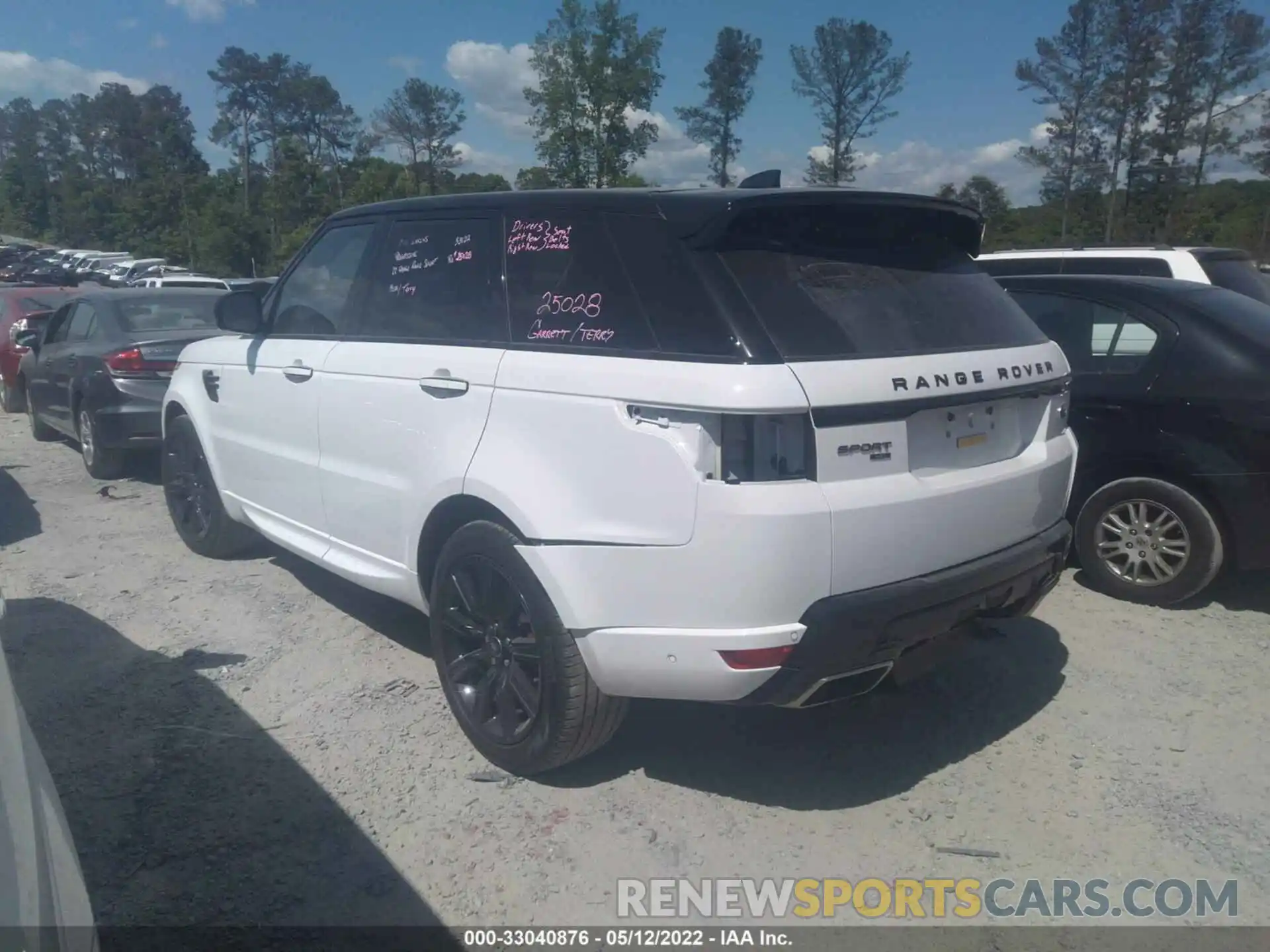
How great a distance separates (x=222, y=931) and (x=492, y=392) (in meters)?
1.76

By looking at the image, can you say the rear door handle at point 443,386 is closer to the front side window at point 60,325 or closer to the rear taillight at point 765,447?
the rear taillight at point 765,447

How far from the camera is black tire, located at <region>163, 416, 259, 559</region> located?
5754mm

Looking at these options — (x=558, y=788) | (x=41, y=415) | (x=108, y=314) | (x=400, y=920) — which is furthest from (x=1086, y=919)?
(x=41, y=415)

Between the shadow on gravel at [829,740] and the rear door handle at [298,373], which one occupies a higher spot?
the rear door handle at [298,373]

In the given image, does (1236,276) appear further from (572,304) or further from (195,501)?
(195,501)

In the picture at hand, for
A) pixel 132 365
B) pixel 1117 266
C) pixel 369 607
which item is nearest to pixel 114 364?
pixel 132 365

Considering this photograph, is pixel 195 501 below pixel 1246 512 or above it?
below

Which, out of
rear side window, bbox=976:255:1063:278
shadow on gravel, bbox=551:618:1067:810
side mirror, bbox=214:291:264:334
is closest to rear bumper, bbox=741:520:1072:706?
shadow on gravel, bbox=551:618:1067:810

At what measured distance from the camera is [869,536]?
284cm

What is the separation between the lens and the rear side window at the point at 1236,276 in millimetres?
7082

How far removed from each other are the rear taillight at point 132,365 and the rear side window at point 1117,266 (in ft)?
22.4

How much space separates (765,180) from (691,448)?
4.64 feet

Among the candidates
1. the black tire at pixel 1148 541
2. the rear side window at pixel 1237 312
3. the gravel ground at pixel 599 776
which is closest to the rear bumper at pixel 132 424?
the gravel ground at pixel 599 776

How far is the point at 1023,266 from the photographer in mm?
8078
